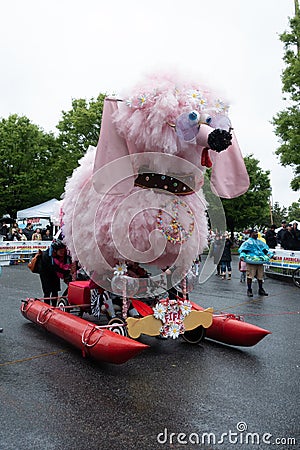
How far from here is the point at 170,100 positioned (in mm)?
4395

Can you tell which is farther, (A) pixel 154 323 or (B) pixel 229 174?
(B) pixel 229 174

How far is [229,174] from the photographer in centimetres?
509

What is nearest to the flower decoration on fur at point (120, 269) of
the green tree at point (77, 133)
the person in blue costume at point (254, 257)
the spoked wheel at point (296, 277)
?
the person in blue costume at point (254, 257)

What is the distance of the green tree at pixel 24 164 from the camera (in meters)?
29.4

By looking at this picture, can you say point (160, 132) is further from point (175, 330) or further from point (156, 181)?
point (175, 330)

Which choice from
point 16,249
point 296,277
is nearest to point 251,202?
point 16,249

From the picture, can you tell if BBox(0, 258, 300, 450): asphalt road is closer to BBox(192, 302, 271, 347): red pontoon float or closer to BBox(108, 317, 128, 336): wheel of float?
BBox(192, 302, 271, 347): red pontoon float

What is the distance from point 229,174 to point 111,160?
1.39m

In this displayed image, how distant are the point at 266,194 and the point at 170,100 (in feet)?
104

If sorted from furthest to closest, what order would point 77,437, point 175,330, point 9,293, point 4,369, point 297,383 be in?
point 9,293
point 175,330
point 4,369
point 297,383
point 77,437

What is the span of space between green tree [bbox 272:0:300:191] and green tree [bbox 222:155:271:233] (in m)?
14.3

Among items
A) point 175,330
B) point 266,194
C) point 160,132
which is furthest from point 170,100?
point 266,194

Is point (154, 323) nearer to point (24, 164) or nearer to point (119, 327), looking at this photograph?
point (119, 327)

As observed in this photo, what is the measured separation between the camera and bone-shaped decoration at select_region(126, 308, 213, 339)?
4.72m
